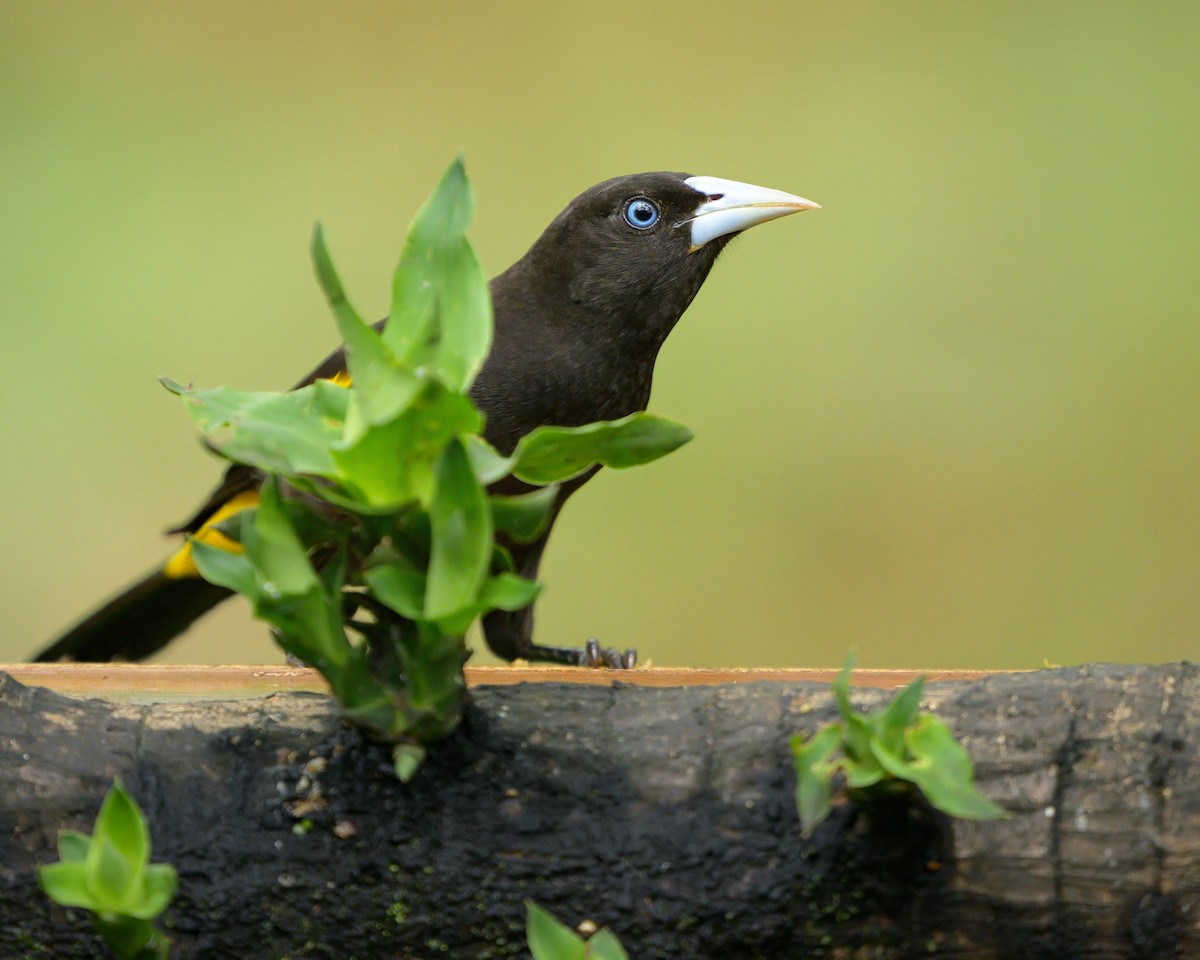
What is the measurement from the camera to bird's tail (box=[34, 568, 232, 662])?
2.47 metres

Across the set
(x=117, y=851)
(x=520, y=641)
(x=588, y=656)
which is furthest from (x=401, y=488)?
(x=520, y=641)

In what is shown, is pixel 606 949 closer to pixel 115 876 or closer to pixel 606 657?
pixel 115 876

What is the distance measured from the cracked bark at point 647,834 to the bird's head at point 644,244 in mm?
1060

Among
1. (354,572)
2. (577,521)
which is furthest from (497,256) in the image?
(354,572)

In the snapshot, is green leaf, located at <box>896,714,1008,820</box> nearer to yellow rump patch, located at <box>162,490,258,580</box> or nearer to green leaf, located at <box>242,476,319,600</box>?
green leaf, located at <box>242,476,319,600</box>

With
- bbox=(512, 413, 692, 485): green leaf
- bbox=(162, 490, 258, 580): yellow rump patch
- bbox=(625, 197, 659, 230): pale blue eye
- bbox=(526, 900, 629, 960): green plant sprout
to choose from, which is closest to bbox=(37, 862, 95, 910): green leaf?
bbox=(526, 900, 629, 960): green plant sprout

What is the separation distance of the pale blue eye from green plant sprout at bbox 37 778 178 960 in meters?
1.38

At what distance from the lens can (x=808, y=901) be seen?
1006mm

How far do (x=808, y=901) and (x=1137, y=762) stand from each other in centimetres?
27

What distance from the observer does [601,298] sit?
6.75ft

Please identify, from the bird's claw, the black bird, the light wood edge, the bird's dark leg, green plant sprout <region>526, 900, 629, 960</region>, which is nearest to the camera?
green plant sprout <region>526, 900, 629, 960</region>

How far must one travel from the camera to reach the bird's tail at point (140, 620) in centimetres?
247

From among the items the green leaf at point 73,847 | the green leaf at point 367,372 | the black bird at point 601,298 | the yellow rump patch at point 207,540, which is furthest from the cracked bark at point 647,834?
the yellow rump patch at point 207,540

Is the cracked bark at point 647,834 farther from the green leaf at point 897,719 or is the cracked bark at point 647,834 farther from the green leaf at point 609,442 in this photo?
the green leaf at point 609,442
